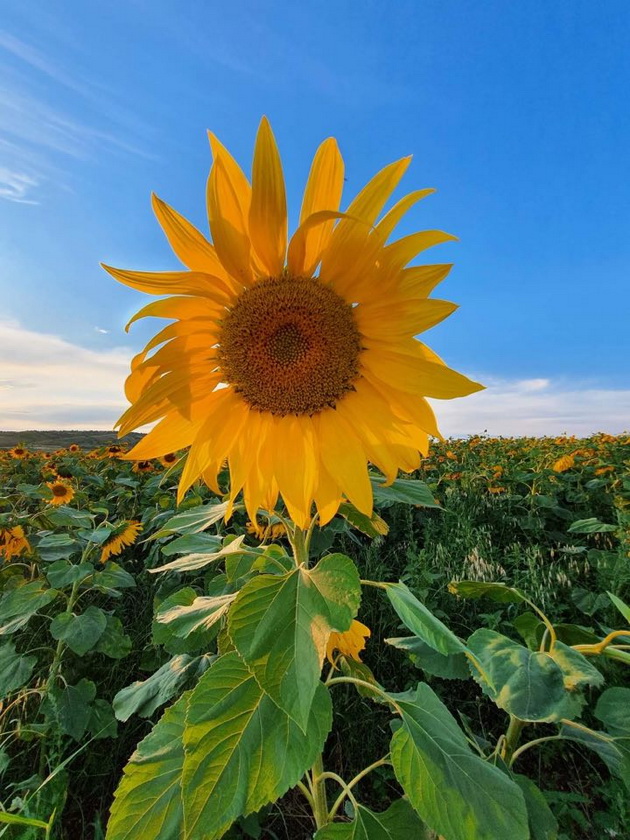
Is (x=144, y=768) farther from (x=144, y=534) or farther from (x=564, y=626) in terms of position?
(x=144, y=534)

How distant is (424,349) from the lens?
1.34m

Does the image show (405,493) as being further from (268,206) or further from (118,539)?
(118,539)

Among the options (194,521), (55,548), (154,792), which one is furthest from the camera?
(55,548)

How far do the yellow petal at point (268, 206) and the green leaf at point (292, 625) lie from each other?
76cm

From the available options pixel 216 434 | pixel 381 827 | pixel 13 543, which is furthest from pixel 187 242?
pixel 13 543

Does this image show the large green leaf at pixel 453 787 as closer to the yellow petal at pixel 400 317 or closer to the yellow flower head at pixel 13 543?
the yellow petal at pixel 400 317

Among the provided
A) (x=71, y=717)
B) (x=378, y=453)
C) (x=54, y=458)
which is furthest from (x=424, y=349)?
(x=54, y=458)

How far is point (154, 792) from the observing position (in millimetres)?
1376

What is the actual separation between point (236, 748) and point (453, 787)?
0.50 m

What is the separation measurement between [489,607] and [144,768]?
2.95 m

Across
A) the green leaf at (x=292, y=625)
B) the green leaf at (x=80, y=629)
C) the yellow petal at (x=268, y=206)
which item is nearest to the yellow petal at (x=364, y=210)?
the yellow petal at (x=268, y=206)

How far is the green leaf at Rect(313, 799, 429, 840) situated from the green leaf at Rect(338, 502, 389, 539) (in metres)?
0.74

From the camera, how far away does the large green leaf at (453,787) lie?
116cm

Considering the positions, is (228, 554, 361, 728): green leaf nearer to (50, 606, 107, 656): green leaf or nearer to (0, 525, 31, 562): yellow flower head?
(50, 606, 107, 656): green leaf
